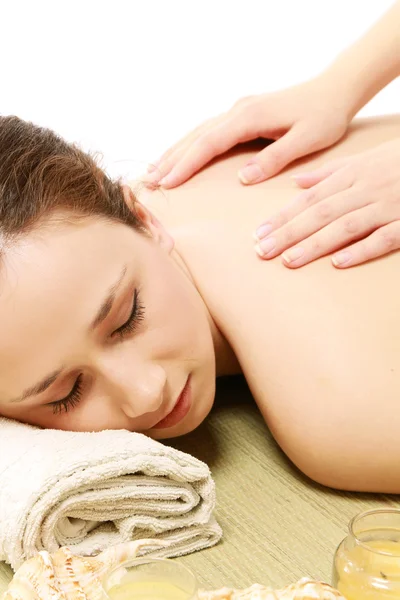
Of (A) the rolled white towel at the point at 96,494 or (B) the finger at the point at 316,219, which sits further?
(B) the finger at the point at 316,219

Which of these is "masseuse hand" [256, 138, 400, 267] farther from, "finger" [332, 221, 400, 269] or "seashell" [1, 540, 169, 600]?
"seashell" [1, 540, 169, 600]

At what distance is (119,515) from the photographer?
1.42 metres

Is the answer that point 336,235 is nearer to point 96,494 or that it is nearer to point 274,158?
point 274,158

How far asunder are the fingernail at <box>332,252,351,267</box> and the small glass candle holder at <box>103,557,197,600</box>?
67 cm

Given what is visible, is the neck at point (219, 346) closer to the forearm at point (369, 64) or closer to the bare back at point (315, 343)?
the bare back at point (315, 343)

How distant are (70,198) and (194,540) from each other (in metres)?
0.60

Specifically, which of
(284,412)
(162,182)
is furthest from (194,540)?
(162,182)

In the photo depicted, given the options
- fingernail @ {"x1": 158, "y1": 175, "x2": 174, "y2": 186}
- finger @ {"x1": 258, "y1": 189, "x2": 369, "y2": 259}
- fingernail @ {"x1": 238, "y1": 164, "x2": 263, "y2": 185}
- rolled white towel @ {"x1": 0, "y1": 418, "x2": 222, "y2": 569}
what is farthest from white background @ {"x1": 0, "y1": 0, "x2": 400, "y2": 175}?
rolled white towel @ {"x1": 0, "y1": 418, "x2": 222, "y2": 569}

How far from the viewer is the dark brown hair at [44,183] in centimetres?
146

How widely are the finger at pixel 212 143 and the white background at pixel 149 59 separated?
0.98 meters

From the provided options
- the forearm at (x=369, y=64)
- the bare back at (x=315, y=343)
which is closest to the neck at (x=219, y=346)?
the bare back at (x=315, y=343)

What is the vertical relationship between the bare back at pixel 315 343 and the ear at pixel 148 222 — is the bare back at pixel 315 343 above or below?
below

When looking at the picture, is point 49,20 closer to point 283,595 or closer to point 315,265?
point 315,265

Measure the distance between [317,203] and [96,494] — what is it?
2.16ft
